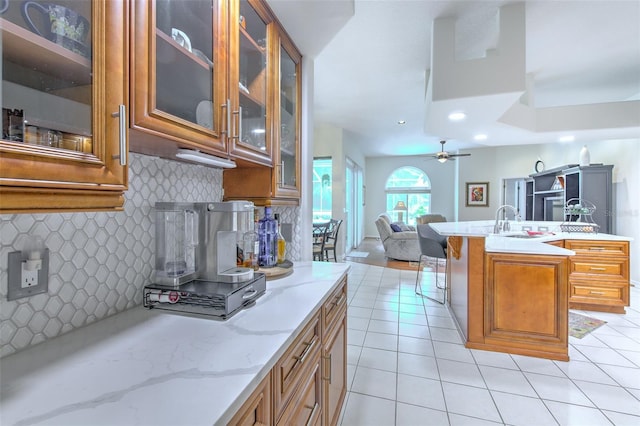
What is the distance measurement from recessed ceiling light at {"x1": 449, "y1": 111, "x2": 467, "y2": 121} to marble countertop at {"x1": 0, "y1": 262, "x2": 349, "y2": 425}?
2.50 meters

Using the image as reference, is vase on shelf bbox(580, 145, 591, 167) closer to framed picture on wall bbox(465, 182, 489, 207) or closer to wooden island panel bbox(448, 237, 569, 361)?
wooden island panel bbox(448, 237, 569, 361)

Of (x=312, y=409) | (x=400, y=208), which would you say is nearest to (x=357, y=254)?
(x=400, y=208)

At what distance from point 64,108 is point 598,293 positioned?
458 centimetres

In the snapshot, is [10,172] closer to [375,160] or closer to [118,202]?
[118,202]

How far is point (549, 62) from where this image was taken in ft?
10.4

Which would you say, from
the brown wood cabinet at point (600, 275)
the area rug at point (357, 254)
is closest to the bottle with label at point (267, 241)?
the brown wood cabinet at point (600, 275)

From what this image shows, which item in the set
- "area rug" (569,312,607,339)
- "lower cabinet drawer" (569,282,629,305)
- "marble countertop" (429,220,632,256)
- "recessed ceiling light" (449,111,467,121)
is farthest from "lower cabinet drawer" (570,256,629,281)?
"recessed ceiling light" (449,111,467,121)

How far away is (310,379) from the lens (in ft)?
3.45

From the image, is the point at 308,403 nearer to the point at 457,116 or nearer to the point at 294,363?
the point at 294,363

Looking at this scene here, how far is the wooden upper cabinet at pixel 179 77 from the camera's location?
729mm

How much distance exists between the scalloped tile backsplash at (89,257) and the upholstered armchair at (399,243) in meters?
5.13

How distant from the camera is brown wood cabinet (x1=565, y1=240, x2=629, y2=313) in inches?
121

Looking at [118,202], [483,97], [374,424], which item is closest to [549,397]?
[374,424]

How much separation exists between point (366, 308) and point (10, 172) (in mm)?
3193
